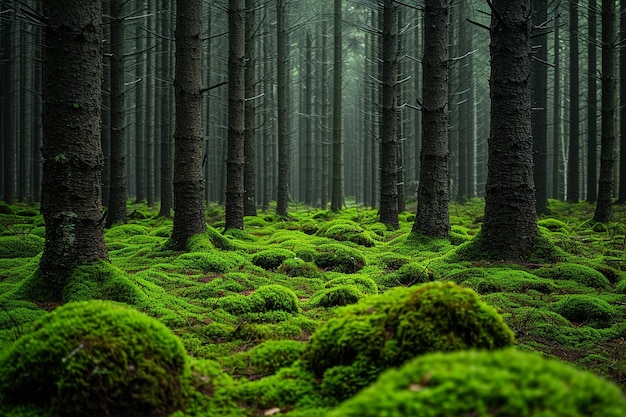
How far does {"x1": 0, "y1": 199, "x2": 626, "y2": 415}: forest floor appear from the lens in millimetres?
4062

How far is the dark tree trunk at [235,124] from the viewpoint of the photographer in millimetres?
10891

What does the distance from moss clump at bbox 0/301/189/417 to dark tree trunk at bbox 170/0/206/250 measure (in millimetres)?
5913

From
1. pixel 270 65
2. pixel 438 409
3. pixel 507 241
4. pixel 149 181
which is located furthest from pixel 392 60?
pixel 270 65

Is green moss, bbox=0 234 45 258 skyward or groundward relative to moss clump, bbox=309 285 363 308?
skyward

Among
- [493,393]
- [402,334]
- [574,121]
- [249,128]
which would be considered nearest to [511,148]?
[402,334]

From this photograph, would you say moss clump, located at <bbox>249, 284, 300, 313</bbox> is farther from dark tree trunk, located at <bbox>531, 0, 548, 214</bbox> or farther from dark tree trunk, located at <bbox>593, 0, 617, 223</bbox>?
dark tree trunk, located at <bbox>531, 0, 548, 214</bbox>

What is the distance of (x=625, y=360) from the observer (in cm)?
400

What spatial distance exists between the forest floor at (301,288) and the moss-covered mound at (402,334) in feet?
0.99

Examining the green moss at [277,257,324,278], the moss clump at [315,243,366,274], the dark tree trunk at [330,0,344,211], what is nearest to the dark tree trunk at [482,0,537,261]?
the moss clump at [315,243,366,274]

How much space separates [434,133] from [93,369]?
8.05 m

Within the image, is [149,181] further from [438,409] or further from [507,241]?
[438,409]

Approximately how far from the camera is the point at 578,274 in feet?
21.8

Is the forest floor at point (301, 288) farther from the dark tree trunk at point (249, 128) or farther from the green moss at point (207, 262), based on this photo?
the dark tree trunk at point (249, 128)

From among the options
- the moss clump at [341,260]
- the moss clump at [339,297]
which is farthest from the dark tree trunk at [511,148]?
the moss clump at [339,297]
